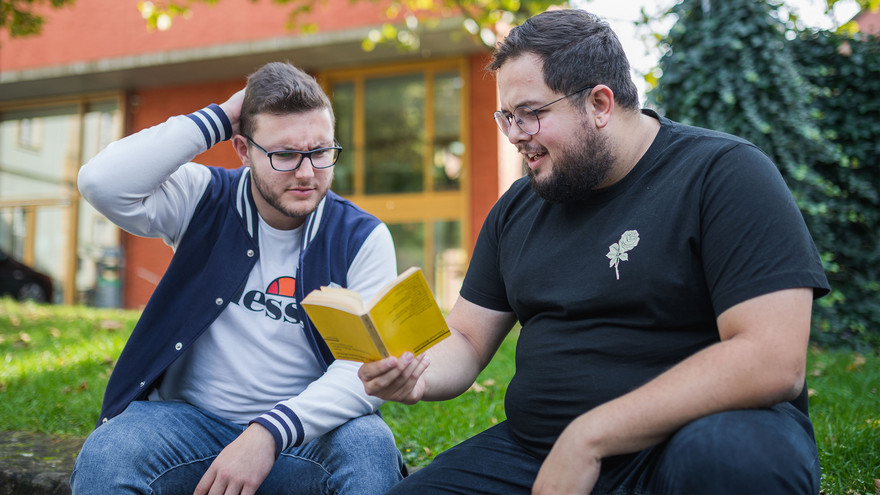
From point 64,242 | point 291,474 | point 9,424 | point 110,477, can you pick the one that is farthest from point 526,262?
point 64,242

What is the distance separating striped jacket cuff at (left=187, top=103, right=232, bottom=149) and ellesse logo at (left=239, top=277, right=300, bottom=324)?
623 mm

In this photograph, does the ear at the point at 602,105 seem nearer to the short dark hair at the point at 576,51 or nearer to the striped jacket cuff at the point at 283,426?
the short dark hair at the point at 576,51

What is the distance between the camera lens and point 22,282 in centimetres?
1412

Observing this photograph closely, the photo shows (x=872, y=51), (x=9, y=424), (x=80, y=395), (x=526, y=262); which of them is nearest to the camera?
(x=526, y=262)

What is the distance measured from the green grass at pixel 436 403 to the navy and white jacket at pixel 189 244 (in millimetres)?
1182

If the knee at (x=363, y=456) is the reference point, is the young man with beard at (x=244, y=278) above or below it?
above

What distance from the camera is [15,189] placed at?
51.8ft

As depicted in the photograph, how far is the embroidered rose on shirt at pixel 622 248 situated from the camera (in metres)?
2.03

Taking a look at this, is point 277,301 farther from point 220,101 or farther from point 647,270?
point 220,101

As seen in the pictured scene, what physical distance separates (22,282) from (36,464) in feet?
42.2

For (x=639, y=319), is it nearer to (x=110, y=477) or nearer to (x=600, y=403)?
(x=600, y=403)

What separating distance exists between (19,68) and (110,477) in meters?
15.6

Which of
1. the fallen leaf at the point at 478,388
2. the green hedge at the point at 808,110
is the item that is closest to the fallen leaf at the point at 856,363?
the green hedge at the point at 808,110

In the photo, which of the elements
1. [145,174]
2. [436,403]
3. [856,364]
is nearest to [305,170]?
[145,174]
